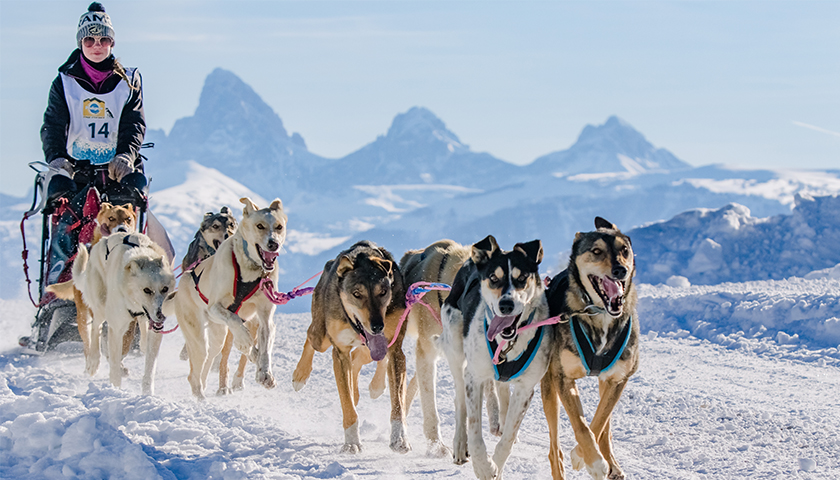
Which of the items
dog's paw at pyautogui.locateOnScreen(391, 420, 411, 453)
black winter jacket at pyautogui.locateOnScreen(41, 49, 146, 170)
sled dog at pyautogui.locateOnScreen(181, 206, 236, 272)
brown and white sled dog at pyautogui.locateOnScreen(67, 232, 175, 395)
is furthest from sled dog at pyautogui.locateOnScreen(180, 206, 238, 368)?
dog's paw at pyautogui.locateOnScreen(391, 420, 411, 453)

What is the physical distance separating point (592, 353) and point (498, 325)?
1.71 ft

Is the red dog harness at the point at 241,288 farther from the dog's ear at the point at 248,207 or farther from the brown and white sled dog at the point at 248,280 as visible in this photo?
the dog's ear at the point at 248,207

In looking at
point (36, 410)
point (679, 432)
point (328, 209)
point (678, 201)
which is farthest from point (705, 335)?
point (328, 209)

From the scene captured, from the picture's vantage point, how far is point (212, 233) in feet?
24.0

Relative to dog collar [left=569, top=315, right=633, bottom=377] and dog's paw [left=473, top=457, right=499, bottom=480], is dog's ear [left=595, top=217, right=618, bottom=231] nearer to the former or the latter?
dog collar [left=569, top=315, right=633, bottom=377]

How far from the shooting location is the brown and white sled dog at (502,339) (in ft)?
13.8

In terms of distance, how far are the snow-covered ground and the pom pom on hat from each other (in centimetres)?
331

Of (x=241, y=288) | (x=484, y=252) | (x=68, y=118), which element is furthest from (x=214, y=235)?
(x=484, y=252)

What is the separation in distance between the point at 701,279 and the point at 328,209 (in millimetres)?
86923

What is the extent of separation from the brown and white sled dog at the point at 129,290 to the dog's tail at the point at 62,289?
81 centimetres

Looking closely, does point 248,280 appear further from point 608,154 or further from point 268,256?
point 608,154

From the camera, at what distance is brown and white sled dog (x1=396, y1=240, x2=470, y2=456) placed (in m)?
5.29

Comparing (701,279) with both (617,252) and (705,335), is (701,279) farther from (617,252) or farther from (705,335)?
(617,252)

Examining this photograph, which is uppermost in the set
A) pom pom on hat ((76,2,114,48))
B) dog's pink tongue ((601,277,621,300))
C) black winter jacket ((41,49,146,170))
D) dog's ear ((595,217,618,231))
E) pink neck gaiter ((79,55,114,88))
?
pom pom on hat ((76,2,114,48))
